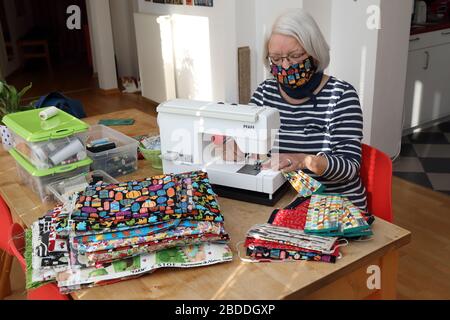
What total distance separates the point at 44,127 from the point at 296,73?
90cm

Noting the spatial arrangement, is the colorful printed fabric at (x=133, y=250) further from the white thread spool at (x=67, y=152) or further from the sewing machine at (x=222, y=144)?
the white thread spool at (x=67, y=152)

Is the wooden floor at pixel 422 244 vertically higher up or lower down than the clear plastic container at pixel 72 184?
lower down

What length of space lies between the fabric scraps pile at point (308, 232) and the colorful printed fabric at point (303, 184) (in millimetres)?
74

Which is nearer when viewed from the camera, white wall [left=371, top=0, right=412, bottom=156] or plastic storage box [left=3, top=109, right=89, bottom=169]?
plastic storage box [left=3, top=109, right=89, bottom=169]

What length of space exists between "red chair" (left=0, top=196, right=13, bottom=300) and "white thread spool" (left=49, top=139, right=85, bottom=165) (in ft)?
0.95

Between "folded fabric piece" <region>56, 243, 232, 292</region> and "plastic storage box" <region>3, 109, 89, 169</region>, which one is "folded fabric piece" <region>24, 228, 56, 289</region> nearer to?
"folded fabric piece" <region>56, 243, 232, 292</region>

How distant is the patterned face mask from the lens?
5.67ft

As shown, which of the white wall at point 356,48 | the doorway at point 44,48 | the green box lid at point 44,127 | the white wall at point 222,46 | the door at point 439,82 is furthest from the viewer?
the doorway at point 44,48

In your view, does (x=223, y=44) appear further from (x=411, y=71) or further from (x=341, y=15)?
(x=411, y=71)

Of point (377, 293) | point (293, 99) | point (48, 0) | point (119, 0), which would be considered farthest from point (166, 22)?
point (48, 0)

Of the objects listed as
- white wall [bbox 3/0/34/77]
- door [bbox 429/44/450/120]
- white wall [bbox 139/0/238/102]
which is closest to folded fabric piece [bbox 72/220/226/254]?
white wall [bbox 139/0/238/102]

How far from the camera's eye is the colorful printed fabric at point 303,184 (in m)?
1.49

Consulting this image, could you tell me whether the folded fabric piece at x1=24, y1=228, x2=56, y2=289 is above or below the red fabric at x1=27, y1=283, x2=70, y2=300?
above

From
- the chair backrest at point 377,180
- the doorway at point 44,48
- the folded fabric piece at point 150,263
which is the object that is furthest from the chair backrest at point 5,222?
the doorway at point 44,48
